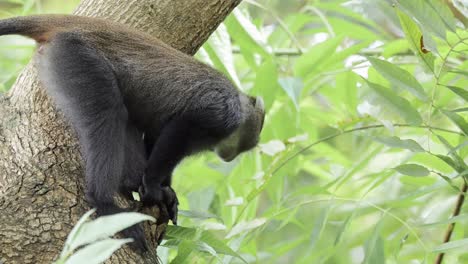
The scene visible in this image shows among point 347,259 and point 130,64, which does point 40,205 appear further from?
point 347,259

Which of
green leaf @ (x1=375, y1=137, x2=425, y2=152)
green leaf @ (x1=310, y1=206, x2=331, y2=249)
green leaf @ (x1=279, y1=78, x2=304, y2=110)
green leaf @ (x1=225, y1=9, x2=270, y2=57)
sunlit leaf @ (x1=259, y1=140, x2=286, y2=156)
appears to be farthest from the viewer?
green leaf @ (x1=225, y1=9, x2=270, y2=57)

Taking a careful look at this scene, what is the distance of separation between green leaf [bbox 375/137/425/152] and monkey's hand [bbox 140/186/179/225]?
103 centimetres

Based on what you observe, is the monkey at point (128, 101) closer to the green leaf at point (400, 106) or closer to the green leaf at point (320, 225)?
the green leaf at point (320, 225)

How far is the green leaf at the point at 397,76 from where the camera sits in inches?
113

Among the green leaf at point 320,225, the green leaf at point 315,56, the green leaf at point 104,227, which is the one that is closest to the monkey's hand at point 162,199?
the green leaf at point 320,225

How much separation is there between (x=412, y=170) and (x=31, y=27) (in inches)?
68.9

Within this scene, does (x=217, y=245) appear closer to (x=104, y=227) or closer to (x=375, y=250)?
(x=375, y=250)

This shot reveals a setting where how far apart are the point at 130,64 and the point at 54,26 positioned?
374 millimetres

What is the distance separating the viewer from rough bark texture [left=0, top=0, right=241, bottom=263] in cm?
272

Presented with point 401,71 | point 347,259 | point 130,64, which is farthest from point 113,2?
point 347,259

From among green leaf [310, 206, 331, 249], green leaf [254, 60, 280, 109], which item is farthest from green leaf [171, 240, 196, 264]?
green leaf [254, 60, 280, 109]

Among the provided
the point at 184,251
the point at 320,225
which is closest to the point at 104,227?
the point at 184,251

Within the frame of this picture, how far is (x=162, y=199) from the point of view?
3.41 meters

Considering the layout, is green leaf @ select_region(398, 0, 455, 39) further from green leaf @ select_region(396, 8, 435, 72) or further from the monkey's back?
the monkey's back
